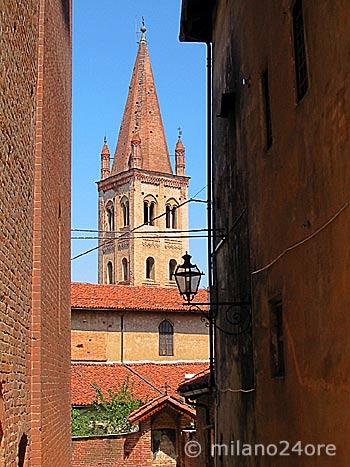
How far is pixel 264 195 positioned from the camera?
8.29 metres

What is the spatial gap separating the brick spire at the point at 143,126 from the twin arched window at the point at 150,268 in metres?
9.84

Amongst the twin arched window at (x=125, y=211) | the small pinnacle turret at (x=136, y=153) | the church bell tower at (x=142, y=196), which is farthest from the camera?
the twin arched window at (x=125, y=211)

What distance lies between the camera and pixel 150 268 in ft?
261

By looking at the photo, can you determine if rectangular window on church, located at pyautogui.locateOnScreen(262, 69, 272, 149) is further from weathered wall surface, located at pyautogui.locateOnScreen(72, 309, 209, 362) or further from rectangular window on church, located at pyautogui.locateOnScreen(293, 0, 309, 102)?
weathered wall surface, located at pyautogui.locateOnScreen(72, 309, 209, 362)

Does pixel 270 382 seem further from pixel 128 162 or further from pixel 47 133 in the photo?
pixel 128 162

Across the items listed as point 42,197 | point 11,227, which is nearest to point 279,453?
point 11,227

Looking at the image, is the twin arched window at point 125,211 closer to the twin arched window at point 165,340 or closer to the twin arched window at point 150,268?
the twin arched window at point 150,268

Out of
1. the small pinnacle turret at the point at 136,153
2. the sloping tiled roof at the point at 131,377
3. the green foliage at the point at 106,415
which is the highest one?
the small pinnacle turret at the point at 136,153

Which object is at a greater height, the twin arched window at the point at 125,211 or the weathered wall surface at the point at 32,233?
the twin arched window at the point at 125,211

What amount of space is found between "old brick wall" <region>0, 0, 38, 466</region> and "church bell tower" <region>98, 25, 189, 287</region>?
225 ft

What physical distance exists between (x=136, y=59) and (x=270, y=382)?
78.1m

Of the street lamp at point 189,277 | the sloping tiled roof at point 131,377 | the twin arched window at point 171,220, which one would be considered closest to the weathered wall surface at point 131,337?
the sloping tiled roof at point 131,377

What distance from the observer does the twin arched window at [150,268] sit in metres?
78.9

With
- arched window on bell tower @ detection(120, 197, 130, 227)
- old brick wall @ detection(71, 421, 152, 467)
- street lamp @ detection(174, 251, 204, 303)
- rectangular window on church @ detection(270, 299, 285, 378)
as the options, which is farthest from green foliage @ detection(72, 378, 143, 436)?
arched window on bell tower @ detection(120, 197, 130, 227)
